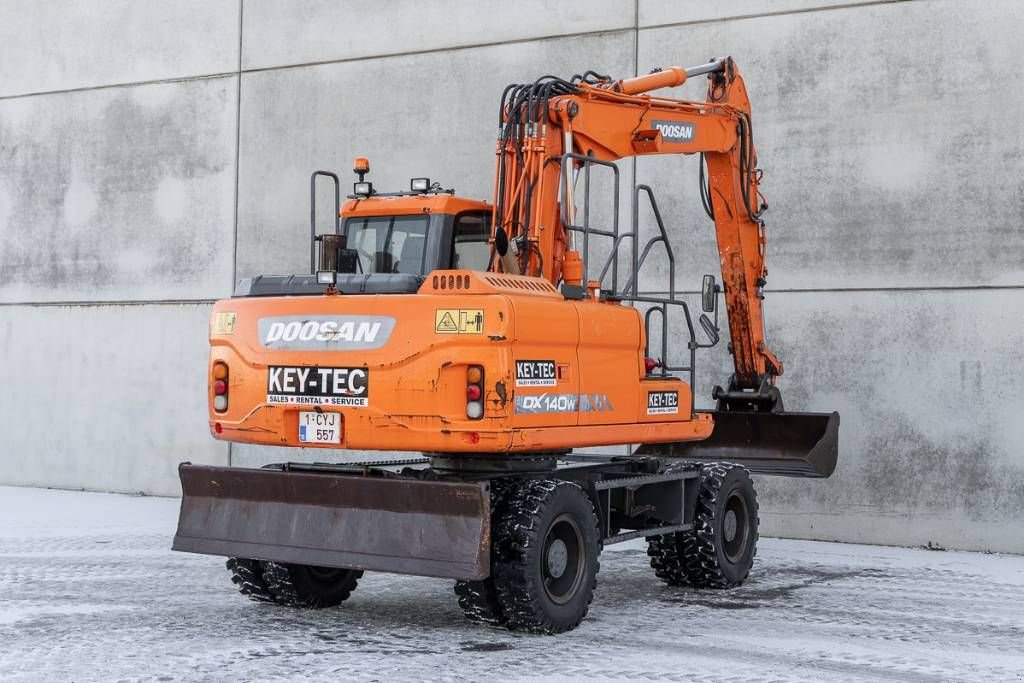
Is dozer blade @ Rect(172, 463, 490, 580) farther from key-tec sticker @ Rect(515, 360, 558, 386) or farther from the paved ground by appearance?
key-tec sticker @ Rect(515, 360, 558, 386)

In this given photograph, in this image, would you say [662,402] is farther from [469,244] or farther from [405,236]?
[405,236]

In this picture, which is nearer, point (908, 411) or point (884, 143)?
point (908, 411)

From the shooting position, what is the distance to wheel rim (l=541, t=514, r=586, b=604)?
8.58 metres

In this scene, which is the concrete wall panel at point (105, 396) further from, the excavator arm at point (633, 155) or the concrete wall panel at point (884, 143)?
the excavator arm at point (633, 155)

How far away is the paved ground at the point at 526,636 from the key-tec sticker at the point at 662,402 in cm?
136

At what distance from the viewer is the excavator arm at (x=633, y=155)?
9.41 metres

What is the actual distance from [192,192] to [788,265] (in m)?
7.64

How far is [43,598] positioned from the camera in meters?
9.66

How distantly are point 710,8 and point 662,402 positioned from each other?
6052mm

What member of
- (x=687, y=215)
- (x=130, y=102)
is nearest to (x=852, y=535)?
(x=687, y=215)

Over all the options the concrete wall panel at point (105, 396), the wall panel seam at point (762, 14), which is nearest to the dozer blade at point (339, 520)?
the wall panel seam at point (762, 14)

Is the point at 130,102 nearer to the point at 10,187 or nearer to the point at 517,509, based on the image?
the point at 10,187

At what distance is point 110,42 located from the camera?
18.2 meters

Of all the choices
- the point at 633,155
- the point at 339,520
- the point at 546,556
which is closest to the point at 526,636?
the point at 546,556
